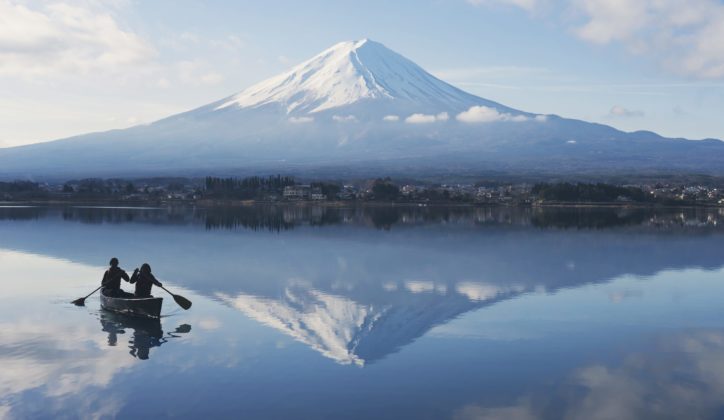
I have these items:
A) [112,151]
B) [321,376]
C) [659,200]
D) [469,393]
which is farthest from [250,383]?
[112,151]

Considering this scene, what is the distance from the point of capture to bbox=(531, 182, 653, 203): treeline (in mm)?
61281

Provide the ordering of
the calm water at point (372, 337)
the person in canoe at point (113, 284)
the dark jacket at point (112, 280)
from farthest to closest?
1. the dark jacket at point (112, 280)
2. the person in canoe at point (113, 284)
3. the calm water at point (372, 337)

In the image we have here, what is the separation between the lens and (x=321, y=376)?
27.6 ft

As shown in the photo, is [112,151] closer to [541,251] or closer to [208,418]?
[541,251]

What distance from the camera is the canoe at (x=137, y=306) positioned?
11.7 m

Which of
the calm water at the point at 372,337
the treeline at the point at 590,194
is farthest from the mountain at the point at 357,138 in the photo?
the calm water at the point at 372,337

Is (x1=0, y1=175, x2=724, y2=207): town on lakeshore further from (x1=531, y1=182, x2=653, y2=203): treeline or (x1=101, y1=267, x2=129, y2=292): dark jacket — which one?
(x1=101, y1=267, x2=129, y2=292): dark jacket

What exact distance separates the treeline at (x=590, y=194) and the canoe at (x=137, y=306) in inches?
2077

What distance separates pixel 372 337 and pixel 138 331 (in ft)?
10.6

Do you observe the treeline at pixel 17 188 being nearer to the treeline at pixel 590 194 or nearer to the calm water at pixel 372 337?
the treeline at pixel 590 194

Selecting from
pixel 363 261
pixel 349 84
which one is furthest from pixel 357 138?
pixel 363 261

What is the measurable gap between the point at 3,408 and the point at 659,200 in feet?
203

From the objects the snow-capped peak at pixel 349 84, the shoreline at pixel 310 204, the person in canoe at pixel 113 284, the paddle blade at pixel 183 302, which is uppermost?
the snow-capped peak at pixel 349 84

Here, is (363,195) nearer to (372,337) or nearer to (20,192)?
(20,192)
